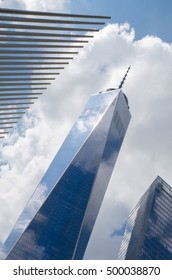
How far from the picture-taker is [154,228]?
147 m

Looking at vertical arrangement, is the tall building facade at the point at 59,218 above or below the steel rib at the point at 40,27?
above

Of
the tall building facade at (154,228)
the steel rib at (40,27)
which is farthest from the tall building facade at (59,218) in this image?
the steel rib at (40,27)

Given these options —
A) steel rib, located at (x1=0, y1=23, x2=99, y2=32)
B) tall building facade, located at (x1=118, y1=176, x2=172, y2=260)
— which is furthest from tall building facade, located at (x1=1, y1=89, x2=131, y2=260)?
steel rib, located at (x1=0, y1=23, x2=99, y2=32)

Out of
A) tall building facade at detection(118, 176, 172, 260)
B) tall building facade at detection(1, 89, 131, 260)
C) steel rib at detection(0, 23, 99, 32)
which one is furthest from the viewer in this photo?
tall building facade at detection(1, 89, 131, 260)

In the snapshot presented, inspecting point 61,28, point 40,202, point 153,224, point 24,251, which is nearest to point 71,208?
point 40,202

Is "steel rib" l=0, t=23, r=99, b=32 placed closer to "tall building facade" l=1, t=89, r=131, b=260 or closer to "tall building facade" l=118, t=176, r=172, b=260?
"tall building facade" l=118, t=176, r=172, b=260

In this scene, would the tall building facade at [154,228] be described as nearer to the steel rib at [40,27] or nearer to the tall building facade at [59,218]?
the tall building facade at [59,218]

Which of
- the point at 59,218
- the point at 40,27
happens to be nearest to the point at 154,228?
the point at 59,218

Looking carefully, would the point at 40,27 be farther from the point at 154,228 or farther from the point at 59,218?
the point at 59,218

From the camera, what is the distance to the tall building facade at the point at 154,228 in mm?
141500

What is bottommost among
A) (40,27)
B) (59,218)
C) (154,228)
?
(40,27)

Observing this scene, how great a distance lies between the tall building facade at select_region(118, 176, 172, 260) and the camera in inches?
5571

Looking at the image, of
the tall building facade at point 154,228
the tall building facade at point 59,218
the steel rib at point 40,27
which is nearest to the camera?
the steel rib at point 40,27
